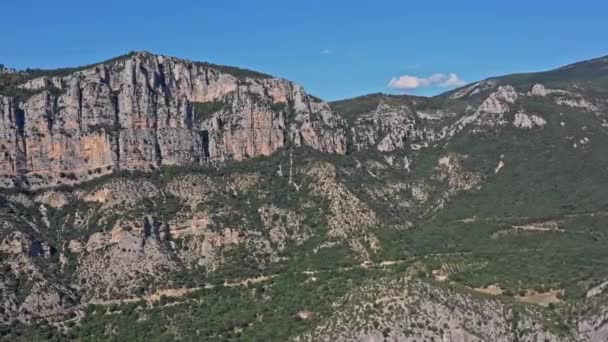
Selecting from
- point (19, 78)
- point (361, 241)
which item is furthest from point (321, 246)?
point (19, 78)

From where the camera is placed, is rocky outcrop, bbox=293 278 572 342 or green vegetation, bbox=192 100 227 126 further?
green vegetation, bbox=192 100 227 126

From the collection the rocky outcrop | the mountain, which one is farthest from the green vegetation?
the rocky outcrop

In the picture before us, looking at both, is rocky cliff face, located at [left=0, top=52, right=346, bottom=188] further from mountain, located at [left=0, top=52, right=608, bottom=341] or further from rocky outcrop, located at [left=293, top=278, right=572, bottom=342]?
rocky outcrop, located at [left=293, top=278, right=572, bottom=342]

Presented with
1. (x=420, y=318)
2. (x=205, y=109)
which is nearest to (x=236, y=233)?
Answer: (x=205, y=109)

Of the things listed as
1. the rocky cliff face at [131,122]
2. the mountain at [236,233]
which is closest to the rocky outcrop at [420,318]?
the mountain at [236,233]

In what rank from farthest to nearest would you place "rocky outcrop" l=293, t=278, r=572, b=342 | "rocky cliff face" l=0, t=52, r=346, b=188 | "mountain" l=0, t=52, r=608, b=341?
"rocky cliff face" l=0, t=52, r=346, b=188 < "mountain" l=0, t=52, r=608, b=341 < "rocky outcrop" l=293, t=278, r=572, b=342

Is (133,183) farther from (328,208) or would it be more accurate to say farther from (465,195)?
(465,195)

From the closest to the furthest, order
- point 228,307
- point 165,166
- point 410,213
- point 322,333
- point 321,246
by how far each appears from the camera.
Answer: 1. point 322,333
2. point 228,307
3. point 321,246
4. point 165,166
5. point 410,213
